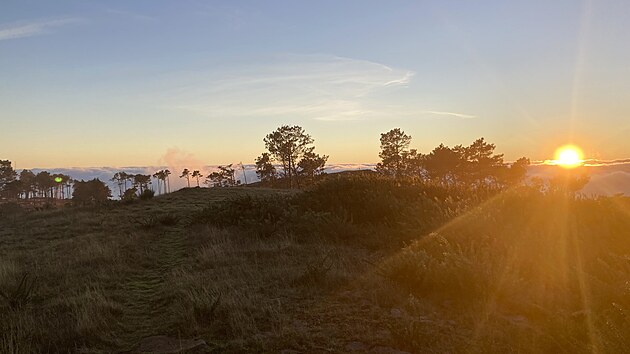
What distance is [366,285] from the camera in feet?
22.5

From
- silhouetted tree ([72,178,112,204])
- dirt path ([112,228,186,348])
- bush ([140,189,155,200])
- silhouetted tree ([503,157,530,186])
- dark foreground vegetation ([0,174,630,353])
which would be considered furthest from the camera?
silhouetted tree ([72,178,112,204])

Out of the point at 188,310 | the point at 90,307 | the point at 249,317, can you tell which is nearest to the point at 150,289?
the point at 90,307

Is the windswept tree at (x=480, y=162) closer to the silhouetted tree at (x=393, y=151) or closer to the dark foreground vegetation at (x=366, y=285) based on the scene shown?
the silhouetted tree at (x=393, y=151)

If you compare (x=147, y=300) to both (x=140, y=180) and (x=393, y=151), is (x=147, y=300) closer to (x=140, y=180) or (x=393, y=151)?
(x=393, y=151)

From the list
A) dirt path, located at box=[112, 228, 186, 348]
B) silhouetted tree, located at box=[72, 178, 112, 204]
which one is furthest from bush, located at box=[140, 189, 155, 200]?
silhouetted tree, located at box=[72, 178, 112, 204]

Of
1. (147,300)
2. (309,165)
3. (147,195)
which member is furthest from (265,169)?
(147,300)

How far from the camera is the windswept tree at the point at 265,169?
65812 mm

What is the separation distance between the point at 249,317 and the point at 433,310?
2.49 m

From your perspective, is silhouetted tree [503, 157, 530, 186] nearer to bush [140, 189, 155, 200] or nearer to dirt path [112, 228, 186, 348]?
bush [140, 189, 155, 200]

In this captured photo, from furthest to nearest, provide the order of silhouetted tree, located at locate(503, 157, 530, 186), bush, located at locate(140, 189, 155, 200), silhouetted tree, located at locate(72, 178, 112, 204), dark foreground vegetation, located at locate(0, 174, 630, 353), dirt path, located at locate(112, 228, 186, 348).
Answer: silhouetted tree, located at locate(72, 178, 112, 204), silhouetted tree, located at locate(503, 157, 530, 186), bush, located at locate(140, 189, 155, 200), dirt path, located at locate(112, 228, 186, 348), dark foreground vegetation, located at locate(0, 174, 630, 353)

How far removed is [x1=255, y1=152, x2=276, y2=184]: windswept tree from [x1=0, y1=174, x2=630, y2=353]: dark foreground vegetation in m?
52.2

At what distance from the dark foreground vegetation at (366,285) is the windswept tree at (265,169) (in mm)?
52234

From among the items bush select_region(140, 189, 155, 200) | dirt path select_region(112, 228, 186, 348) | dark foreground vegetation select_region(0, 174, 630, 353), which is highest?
bush select_region(140, 189, 155, 200)

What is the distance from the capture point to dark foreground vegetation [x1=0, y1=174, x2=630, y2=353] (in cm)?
483
